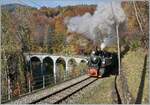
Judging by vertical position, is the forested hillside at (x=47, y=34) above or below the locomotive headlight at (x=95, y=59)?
above

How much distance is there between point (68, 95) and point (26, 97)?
2.05 meters

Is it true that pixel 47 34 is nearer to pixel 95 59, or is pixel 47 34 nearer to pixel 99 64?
pixel 95 59

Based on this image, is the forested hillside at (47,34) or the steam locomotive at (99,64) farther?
the forested hillside at (47,34)

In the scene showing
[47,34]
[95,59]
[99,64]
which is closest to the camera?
[99,64]

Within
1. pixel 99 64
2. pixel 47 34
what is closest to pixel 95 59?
pixel 99 64

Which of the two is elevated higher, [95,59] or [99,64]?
[95,59]

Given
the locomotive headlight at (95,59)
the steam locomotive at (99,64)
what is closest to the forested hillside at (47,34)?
the steam locomotive at (99,64)

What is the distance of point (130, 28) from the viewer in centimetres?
3709

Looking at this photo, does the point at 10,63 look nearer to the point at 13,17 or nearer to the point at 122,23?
the point at 13,17

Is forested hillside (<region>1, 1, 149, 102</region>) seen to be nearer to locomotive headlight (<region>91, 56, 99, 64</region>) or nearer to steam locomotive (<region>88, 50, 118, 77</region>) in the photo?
steam locomotive (<region>88, 50, 118, 77</region>)

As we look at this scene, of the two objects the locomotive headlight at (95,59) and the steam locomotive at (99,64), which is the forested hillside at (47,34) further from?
the locomotive headlight at (95,59)

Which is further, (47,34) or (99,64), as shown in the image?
(47,34)

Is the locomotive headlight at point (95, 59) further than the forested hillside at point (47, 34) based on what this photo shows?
No

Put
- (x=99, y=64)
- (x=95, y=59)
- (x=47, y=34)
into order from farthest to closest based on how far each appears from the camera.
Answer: (x=47, y=34), (x=95, y=59), (x=99, y=64)
